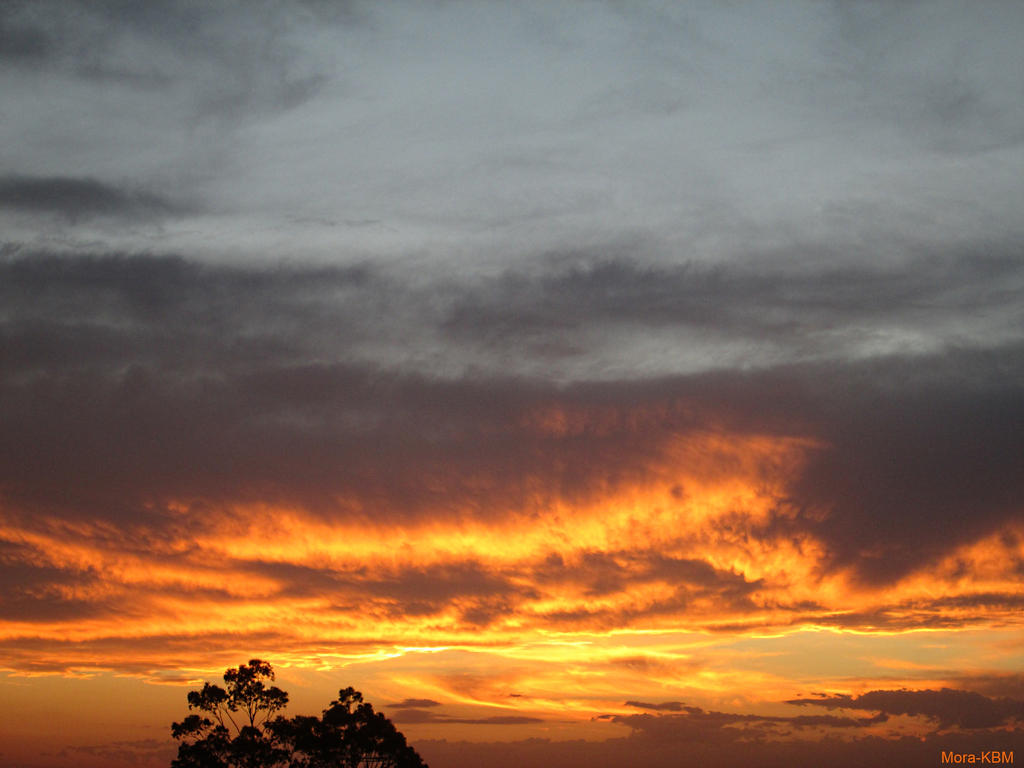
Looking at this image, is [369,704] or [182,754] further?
[369,704]

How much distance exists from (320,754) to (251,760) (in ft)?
19.8

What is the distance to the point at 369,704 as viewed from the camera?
9631cm

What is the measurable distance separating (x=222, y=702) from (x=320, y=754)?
961cm

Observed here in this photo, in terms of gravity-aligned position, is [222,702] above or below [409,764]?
above

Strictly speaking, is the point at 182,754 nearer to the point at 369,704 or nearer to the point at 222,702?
the point at 222,702

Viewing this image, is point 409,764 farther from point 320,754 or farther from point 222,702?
point 222,702

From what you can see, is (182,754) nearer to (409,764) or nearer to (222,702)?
(222,702)

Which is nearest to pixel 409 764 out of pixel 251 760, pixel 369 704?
pixel 369 704

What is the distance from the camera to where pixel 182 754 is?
9006cm

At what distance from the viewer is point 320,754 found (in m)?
93.7

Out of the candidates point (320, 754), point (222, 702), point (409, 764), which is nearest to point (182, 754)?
point (222, 702)

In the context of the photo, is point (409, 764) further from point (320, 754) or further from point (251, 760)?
point (251, 760)

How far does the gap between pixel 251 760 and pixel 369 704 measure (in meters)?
11.1

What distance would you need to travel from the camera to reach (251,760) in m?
90.9
